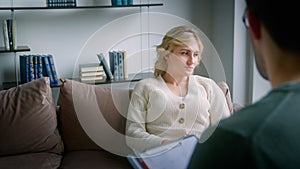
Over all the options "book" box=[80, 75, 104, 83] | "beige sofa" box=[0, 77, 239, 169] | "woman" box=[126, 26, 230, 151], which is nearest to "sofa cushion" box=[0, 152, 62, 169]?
"beige sofa" box=[0, 77, 239, 169]

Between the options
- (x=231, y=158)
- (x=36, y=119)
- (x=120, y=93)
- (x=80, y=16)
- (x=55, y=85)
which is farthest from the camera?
(x=80, y=16)

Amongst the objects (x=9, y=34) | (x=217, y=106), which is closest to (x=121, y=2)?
(x=9, y=34)

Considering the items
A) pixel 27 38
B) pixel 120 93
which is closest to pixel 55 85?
pixel 27 38

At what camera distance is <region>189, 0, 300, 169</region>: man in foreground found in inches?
19.4

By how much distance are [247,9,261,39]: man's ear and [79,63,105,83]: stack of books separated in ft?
9.03

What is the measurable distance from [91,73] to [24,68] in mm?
546

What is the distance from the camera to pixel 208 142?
0.56 metres

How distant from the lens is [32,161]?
2080 mm

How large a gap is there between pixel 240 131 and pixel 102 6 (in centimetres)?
294

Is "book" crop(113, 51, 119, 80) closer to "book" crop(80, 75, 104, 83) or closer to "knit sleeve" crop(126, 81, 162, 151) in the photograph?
"book" crop(80, 75, 104, 83)

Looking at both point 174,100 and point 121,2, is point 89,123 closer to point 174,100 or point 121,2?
point 174,100

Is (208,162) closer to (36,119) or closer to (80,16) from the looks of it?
(36,119)

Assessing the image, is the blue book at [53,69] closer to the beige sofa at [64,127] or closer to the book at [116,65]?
A: the book at [116,65]

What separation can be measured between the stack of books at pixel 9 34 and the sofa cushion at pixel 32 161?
3.98ft
